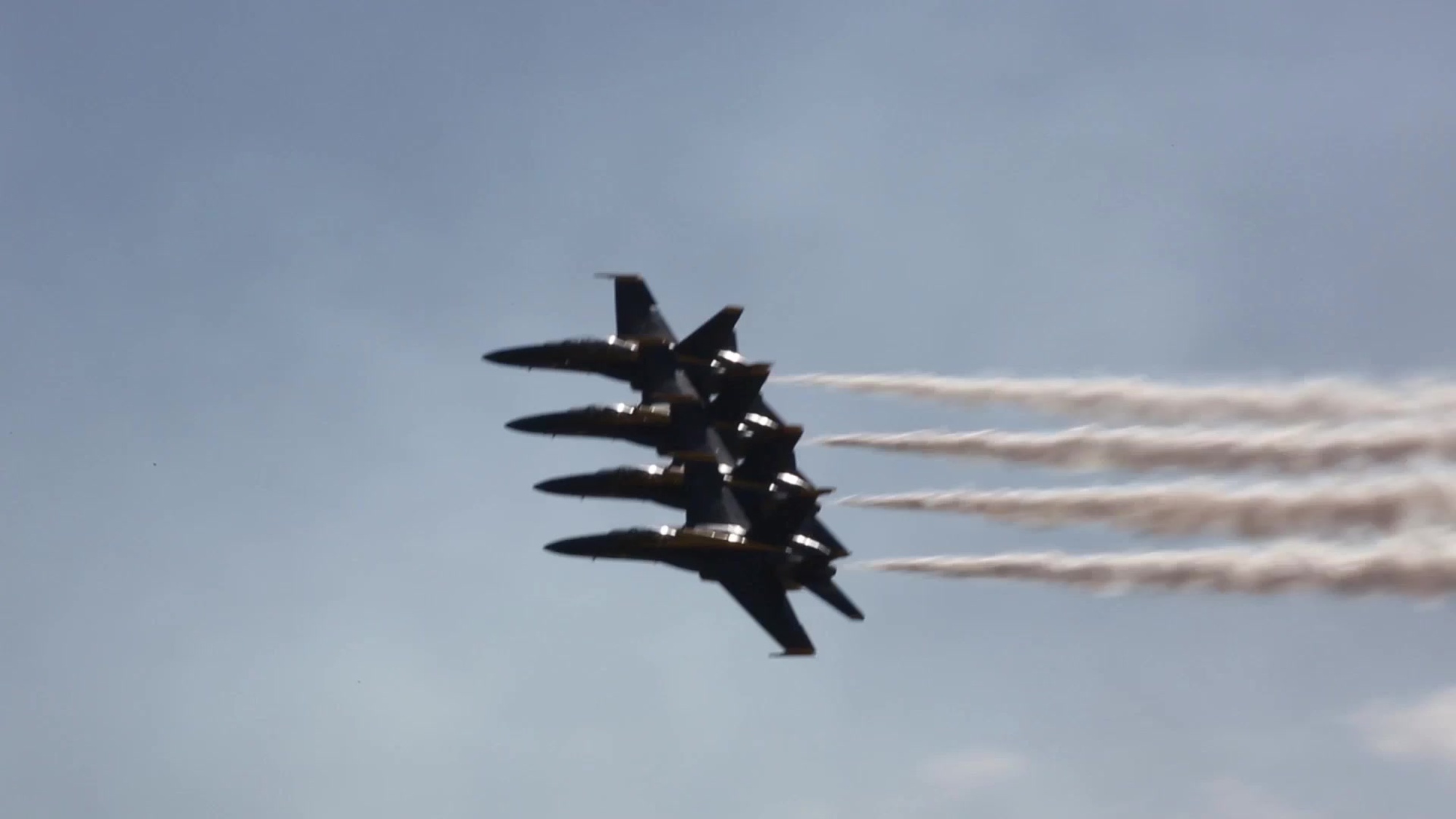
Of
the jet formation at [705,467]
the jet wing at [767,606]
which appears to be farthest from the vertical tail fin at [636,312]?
the jet wing at [767,606]

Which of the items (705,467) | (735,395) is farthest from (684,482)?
(735,395)

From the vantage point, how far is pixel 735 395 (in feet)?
245

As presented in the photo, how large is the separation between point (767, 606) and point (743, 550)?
311 cm

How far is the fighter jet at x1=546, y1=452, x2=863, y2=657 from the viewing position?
6694 centimetres

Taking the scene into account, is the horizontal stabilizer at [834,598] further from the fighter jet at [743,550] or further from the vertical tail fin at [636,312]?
the vertical tail fin at [636,312]

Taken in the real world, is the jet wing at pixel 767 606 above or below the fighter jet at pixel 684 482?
below

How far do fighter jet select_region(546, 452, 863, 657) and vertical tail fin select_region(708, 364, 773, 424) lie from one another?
15.2 feet

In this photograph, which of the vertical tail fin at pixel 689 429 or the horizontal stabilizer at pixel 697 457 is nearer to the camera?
the horizontal stabilizer at pixel 697 457

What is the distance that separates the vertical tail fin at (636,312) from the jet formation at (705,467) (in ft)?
0.24

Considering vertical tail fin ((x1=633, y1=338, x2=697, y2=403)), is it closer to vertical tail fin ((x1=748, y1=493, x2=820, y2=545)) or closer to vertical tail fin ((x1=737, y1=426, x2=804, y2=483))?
vertical tail fin ((x1=737, y1=426, x2=804, y2=483))

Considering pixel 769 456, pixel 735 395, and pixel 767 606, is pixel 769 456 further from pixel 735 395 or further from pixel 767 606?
pixel 767 606

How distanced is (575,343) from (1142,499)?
27.8m

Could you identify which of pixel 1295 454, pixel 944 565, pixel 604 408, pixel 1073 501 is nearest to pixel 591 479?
pixel 604 408

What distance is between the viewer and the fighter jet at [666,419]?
238 feet
